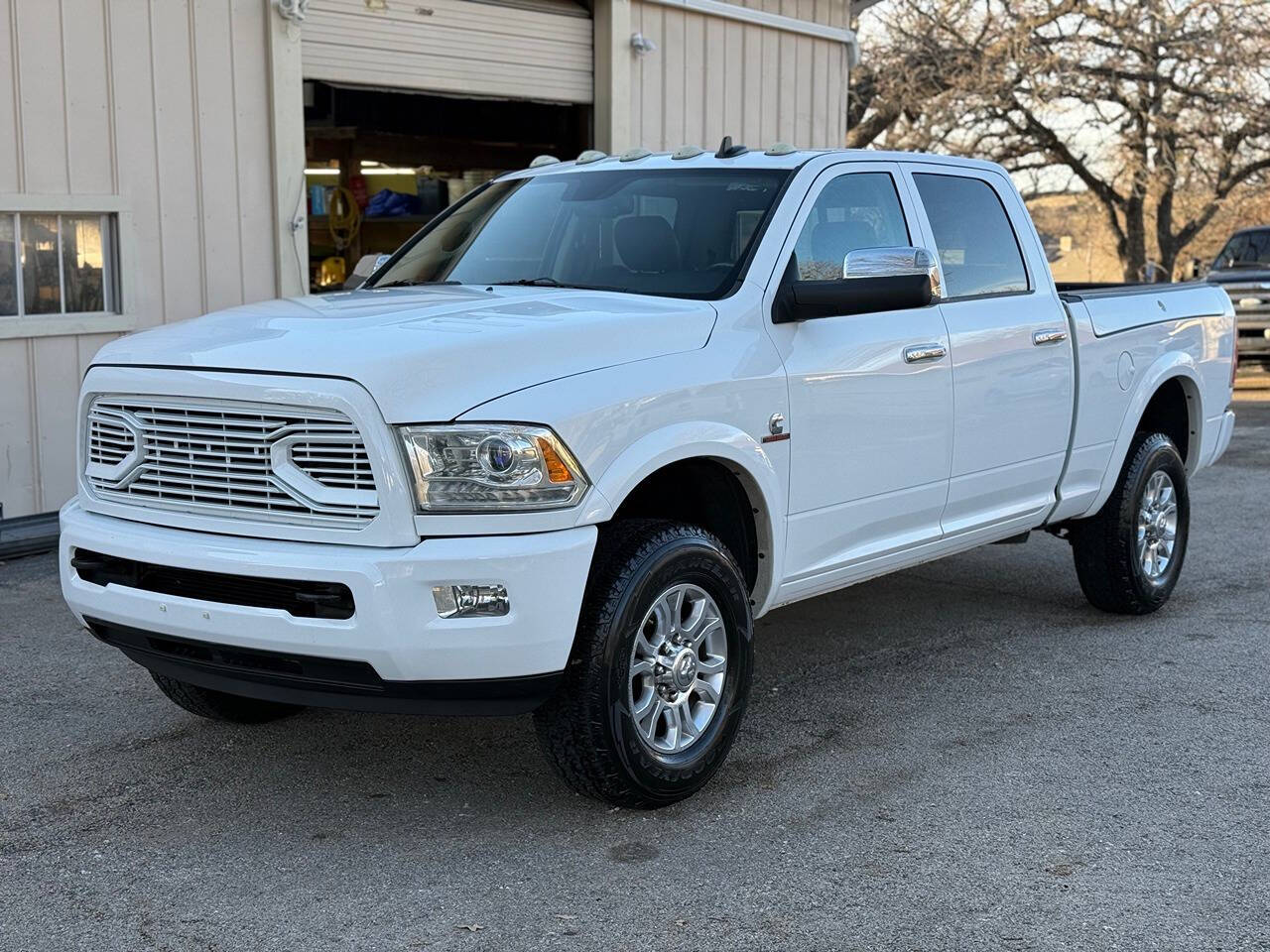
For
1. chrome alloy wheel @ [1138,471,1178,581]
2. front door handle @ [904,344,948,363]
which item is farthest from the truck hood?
chrome alloy wheel @ [1138,471,1178,581]

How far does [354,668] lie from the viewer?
4090mm

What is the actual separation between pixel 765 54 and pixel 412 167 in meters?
3.54

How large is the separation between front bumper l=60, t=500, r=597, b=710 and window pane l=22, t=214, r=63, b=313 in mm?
4684

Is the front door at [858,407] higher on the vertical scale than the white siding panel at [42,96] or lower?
lower

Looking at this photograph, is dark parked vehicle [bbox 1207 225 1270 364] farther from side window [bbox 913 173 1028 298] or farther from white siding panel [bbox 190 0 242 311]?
side window [bbox 913 173 1028 298]

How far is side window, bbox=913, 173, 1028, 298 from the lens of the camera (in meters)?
5.95

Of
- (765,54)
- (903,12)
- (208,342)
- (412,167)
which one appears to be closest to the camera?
(208,342)

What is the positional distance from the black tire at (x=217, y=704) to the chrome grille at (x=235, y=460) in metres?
0.88

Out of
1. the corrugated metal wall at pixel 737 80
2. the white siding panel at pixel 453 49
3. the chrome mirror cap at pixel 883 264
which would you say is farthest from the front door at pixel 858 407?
the corrugated metal wall at pixel 737 80

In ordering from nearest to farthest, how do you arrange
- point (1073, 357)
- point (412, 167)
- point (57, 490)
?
point (1073, 357), point (57, 490), point (412, 167)

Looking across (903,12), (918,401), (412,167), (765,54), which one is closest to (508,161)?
(412,167)

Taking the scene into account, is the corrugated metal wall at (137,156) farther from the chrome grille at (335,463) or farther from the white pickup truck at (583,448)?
the chrome grille at (335,463)

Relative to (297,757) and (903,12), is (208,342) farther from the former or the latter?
(903,12)

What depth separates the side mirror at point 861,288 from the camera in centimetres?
494
